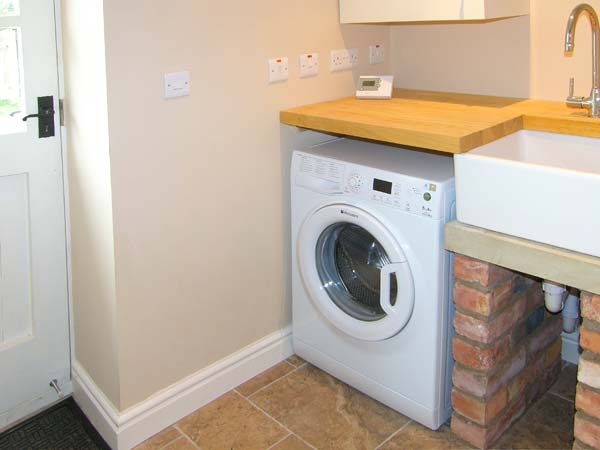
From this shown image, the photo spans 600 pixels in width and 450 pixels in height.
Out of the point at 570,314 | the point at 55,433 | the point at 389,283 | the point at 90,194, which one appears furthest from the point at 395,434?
the point at 90,194

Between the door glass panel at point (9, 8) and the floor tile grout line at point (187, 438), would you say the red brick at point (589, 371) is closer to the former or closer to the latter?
the floor tile grout line at point (187, 438)

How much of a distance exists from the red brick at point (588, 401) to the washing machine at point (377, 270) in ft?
1.51

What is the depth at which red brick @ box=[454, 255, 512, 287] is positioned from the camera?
199 cm

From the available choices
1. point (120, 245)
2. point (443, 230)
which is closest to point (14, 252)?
point (120, 245)

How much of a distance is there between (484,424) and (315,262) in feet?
2.64

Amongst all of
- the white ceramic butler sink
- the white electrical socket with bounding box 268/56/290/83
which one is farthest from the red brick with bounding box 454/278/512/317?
the white electrical socket with bounding box 268/56/290/83

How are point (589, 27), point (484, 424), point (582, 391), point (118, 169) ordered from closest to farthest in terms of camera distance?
point (582, 391) < point (118, 169) < point (484, 424) < point (589, 27)

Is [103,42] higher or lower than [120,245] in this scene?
higher

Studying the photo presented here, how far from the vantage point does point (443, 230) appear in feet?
6.73

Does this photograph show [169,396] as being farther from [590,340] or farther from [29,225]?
[590,340]

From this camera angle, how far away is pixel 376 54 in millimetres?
2828

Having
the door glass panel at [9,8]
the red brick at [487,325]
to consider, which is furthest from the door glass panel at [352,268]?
the door glass panel at [9,8]

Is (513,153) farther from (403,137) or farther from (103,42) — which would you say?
(103,42)

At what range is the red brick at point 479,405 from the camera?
7.00 ft
